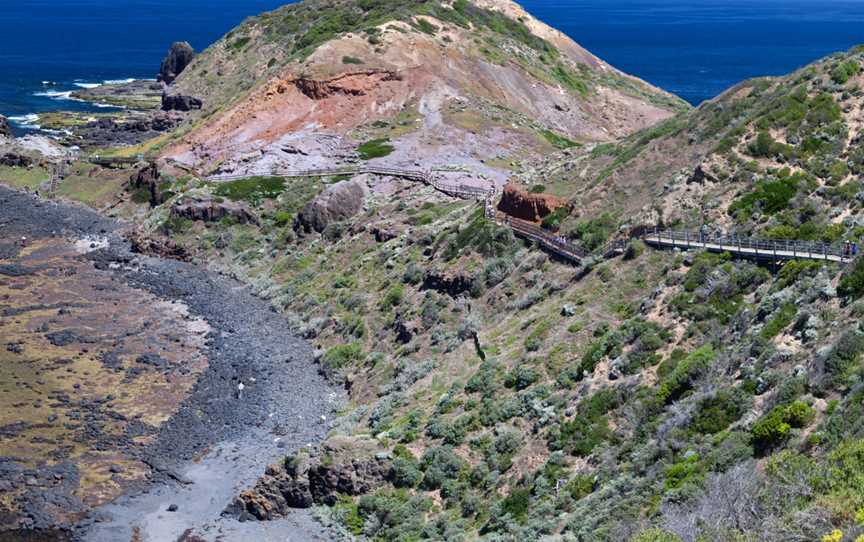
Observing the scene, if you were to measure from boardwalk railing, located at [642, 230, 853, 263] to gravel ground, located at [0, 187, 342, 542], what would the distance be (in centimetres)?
1746

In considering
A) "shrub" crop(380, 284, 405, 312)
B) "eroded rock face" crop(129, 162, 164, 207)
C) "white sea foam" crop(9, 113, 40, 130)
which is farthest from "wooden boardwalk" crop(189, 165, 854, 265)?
"white sea foam" crop(9, 113, 40, 130)

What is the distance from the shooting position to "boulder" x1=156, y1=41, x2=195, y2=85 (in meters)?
149

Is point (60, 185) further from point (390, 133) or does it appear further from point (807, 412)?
point (807, 412)

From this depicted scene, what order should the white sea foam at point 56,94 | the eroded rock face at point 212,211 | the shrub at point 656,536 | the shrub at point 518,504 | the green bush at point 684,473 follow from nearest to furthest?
the shrub at point 656,536 → the green bush at point 684,473 → the shrub at point 518,504 → the eroded rock face at point 212,211 → the white sea foam at point 56,94

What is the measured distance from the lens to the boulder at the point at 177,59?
14888 centimetres

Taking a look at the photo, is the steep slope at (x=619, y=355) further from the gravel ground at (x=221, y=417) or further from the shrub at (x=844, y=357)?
the gravel ground at (x=221, y=417)

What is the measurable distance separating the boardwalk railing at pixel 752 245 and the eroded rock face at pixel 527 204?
9.59m

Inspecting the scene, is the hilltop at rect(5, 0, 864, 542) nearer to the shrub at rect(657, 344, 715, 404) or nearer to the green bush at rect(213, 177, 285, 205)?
the shrub at rect(657, 344, 715, 404)

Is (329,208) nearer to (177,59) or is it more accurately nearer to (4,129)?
(4,129)

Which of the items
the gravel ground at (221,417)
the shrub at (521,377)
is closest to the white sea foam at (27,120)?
the gravel ground at (221,417)

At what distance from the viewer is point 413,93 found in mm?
95438

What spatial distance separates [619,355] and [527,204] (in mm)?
19805

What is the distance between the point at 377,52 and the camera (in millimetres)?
99188

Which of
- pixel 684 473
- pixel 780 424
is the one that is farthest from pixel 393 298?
pixel 780 424
